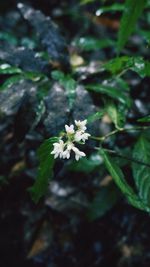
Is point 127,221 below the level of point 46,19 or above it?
below

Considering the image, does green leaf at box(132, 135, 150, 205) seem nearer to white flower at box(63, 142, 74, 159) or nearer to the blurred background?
the blurred background

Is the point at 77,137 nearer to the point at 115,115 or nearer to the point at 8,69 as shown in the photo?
the point at 115,115

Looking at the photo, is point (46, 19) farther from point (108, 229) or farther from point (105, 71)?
point (108, 229)

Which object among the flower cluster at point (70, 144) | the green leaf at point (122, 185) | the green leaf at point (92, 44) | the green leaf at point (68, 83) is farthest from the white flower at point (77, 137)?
the green leaf at point (92, 44)

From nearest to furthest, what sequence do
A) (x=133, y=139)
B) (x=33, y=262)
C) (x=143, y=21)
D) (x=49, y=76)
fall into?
(x=49, y=76) → (x=33, y=262) → (x=133, y=139) → (x=143, y=21)

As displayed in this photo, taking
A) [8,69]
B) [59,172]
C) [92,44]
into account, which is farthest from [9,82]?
[92,44]

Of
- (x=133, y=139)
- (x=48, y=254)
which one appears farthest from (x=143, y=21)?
(x=48, y=254)

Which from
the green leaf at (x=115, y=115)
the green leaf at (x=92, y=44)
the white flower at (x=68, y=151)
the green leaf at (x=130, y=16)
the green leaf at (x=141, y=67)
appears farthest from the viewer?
the green leaf at (x=92, y=44)

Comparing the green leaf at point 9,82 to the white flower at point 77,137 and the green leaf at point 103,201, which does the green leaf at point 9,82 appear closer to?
the white flower at point 77,137
